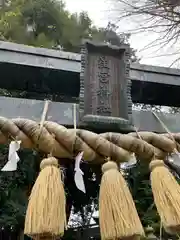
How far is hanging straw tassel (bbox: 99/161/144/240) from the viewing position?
26.8 inches

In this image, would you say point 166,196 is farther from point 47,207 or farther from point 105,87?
point 105,87

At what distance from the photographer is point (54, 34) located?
7.17 feet

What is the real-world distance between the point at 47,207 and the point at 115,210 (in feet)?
0.41

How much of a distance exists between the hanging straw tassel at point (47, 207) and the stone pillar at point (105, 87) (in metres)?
0.35

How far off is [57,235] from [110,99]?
1.82ft

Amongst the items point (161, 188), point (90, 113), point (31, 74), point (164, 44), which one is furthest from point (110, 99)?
point (164, 44)

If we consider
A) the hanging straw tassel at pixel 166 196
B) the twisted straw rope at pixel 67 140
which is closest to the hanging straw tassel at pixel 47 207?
the twisted straw rope at pixel 67 140

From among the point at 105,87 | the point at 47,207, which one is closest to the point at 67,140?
the point at 47,207

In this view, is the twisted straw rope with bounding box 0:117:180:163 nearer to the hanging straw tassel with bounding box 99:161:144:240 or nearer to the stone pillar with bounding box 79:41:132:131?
the hanging straw tassel with bounding box 99:161:144:240

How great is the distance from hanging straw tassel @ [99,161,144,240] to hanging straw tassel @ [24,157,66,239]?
0.08m

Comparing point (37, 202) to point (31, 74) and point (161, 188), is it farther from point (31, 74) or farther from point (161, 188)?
point (31, 74)

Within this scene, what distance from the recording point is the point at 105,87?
46.0 inches

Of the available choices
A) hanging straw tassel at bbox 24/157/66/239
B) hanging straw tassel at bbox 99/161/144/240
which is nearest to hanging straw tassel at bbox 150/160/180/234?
hanging straw tassel at bbox 99/161/144/240

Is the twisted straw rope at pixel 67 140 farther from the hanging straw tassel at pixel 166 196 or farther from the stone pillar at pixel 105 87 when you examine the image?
the stone pillar at pixel 105 87
